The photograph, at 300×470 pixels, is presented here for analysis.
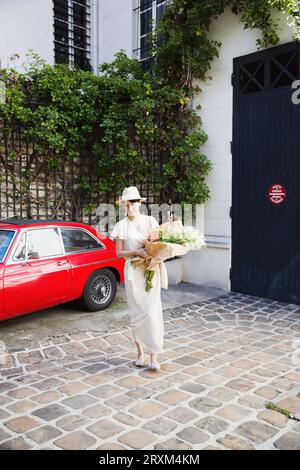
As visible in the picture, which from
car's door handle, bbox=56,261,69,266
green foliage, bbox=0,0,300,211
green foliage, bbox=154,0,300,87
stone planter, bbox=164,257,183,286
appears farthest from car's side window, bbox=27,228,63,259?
green foliage, bbox=154,0,300,87

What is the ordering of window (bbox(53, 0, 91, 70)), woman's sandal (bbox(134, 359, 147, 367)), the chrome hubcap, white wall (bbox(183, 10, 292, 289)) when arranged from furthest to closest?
window (bbox(53, 0, 91, 70)) → white wall (bbox(183, 10, 292, 289)) → the chrome hubcap → woman's sandal (bbox(134, 359, 147, 367))

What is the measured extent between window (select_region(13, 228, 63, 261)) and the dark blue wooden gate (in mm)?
3507

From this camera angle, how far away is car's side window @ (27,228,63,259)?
19.0ft

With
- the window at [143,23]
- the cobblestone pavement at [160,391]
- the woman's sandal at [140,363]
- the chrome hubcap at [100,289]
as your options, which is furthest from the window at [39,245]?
the window at [143,23]

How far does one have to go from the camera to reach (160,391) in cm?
395

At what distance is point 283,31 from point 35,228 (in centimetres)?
528

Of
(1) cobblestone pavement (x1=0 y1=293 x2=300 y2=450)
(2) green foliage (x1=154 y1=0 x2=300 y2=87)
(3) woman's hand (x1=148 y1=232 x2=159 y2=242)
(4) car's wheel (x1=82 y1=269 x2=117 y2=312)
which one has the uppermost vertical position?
(2) green foliage (x1=154 y1=0 x2=300 y2=87)

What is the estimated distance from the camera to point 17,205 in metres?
7.92

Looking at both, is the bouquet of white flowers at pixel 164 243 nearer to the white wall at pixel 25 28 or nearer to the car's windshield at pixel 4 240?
the car's windshield at pixel 4 240

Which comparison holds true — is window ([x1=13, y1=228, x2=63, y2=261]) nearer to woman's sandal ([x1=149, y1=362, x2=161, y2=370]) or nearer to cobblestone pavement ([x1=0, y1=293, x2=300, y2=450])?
cobblestone pavement ([x1=0, y1=293, x2=300, y2=450])

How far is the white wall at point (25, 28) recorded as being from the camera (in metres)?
9.23

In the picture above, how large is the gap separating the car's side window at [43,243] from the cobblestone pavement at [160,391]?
1.18 metres

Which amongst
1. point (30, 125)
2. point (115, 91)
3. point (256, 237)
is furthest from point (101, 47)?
point (256, 237)
